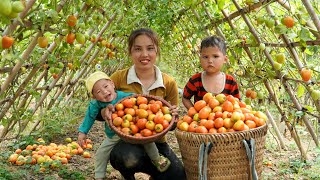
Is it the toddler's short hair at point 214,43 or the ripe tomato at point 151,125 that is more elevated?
the toddler's short hair at point 214,43

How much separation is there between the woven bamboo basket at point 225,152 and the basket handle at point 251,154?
1.1 inches

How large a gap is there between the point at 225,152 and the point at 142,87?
97 cm

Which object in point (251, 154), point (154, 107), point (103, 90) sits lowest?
point (251, 154)

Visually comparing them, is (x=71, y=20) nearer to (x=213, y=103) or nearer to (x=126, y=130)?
(x=126, y=130)

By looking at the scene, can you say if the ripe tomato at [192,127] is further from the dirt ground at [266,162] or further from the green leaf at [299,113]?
the dirt ground at [266,162]

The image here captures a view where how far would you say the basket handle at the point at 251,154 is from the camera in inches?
88.2

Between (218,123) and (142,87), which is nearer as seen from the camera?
(218,123)

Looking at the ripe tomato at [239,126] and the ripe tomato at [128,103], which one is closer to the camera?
the ripe tomato at [239,126]

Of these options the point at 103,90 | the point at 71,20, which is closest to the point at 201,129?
the point at 103,90

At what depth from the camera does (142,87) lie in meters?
2.99

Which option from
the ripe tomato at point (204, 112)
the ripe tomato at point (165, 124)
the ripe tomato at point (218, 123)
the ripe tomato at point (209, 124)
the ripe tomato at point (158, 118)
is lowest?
the ripe tomato at point (218, 123)

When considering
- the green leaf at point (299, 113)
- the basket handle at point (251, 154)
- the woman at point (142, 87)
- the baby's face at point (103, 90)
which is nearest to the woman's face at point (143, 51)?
the woman at point (142, 87)

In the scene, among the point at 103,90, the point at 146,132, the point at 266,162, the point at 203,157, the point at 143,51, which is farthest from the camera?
the point at 266,162

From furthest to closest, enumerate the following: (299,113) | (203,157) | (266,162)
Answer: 1. (266,162)
2. (299,113)
3. (203,157)
